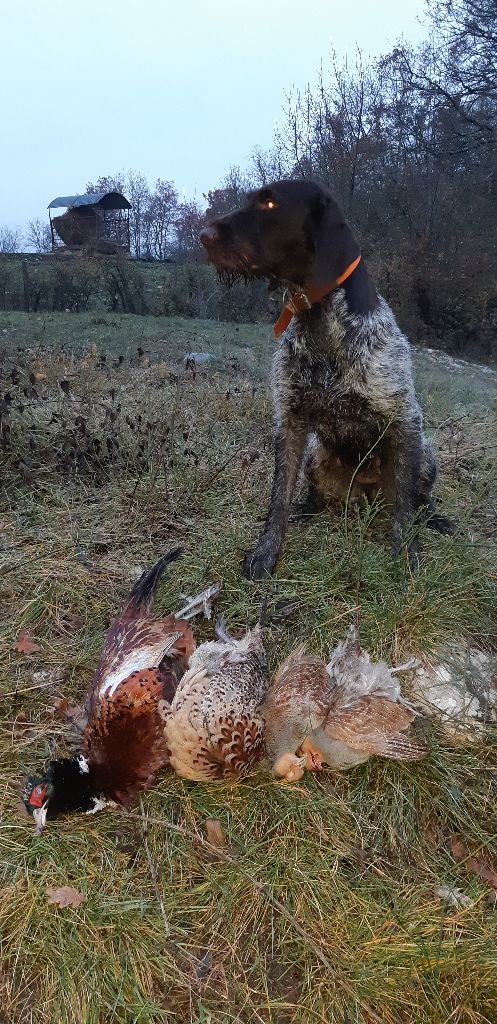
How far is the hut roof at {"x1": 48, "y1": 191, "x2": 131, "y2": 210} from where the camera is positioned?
3000cm

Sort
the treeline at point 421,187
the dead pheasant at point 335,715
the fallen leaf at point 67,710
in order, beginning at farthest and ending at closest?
the treeline at point 421,187 → the fallen leaf at point 67,710 → the dead pheasant at point 335,715

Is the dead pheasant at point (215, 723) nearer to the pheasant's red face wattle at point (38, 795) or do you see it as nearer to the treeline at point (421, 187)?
the pheasant's red face wattle at point (38, 795)

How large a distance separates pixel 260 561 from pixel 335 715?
1136 mm

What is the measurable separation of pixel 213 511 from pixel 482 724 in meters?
2.07

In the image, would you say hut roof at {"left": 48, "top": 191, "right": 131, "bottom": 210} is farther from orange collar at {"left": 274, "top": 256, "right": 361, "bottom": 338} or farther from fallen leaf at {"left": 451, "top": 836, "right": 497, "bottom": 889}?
fallen leaf at {"left": 451, "top": 836, "right": 497, "bottom": 889}

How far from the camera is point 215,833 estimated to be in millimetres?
2211

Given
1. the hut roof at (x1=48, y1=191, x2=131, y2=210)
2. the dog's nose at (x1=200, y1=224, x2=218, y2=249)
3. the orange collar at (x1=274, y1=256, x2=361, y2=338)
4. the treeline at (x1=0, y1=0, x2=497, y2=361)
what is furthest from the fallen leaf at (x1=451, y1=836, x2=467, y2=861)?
the hut roof at (x1=48, y1=191, x2=131, y2=210)

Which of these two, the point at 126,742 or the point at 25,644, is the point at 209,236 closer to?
the point at 25,644

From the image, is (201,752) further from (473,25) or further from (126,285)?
(473,25)

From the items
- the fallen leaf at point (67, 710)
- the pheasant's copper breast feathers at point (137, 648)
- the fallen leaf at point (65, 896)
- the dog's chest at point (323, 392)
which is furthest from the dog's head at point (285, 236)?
the fallen leaf at point (65, 896)

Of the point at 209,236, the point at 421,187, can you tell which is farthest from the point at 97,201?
the point at 209,236

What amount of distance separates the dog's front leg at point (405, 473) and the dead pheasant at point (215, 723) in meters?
1.31

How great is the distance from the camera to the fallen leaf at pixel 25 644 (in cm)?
297

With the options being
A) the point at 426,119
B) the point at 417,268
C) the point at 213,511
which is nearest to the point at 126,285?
the point at 417,268
